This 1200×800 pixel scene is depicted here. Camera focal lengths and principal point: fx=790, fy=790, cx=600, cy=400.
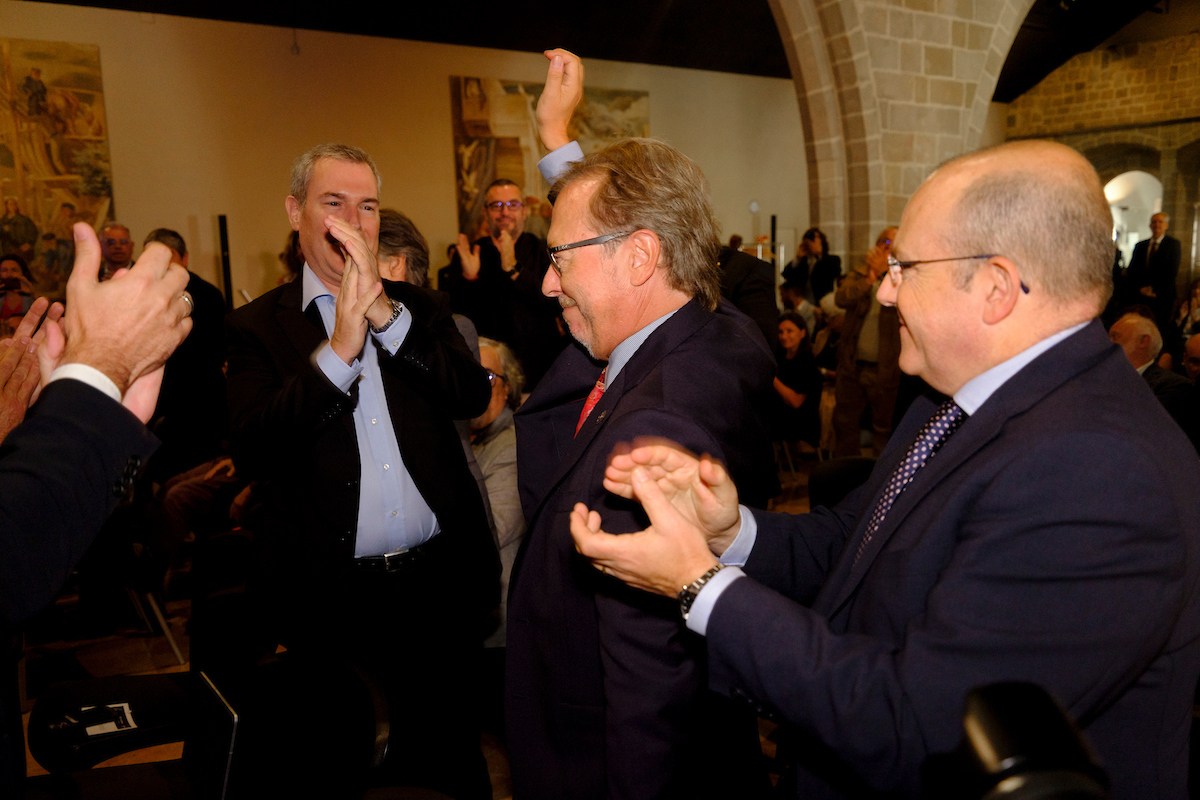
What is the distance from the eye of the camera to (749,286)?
387cm

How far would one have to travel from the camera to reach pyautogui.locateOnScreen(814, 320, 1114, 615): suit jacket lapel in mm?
1055

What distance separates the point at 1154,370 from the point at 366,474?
3652 mm

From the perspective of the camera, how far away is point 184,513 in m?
4.00

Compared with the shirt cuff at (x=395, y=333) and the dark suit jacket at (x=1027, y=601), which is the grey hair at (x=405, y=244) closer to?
the shirt cuff at (x=395, y=333)

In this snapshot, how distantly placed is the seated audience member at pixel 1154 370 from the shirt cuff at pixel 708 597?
326 centimetres

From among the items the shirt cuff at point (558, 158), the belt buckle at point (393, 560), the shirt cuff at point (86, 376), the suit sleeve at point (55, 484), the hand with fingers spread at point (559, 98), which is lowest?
the belt buckle at point (393, 560)

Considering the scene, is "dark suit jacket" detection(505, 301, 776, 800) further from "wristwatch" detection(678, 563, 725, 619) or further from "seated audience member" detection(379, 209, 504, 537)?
"seated audience member" detection(379, 209, 504, 537)

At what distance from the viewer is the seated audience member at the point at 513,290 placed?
371 cm

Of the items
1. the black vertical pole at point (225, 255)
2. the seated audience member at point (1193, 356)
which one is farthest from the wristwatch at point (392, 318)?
the black vertical pole at point (225, 255)

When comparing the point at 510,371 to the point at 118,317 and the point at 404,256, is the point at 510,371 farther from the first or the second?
the point at 118,317

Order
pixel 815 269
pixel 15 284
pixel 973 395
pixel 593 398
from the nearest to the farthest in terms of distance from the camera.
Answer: pixel 973 395
pixel 593 398
pixel 15 284
pixel 815 269

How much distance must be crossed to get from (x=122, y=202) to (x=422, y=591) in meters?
9.32

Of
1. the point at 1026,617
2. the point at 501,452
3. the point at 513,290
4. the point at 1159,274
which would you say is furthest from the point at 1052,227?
the point at 1159,274

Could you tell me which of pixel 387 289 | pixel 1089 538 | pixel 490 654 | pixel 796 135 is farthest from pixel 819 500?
pixel 796 135
